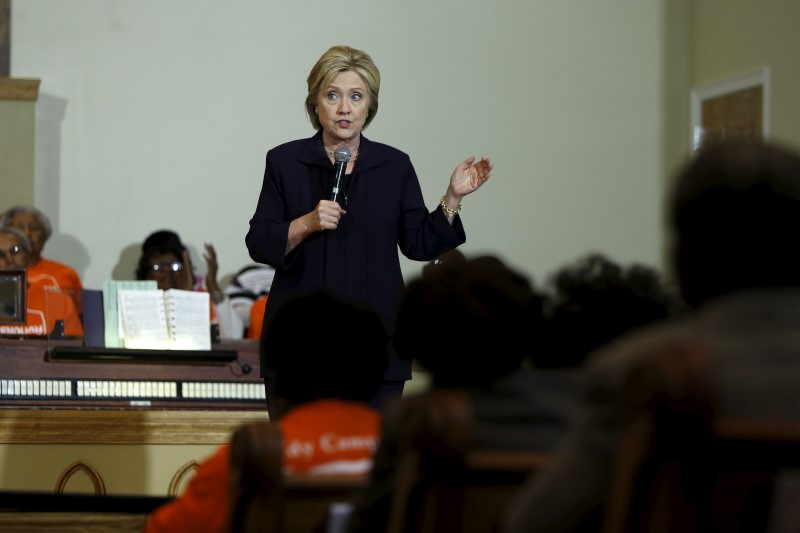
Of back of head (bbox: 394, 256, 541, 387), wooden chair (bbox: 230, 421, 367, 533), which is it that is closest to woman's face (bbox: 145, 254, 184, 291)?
back of head (bbox: 394, 256, 541, 387)

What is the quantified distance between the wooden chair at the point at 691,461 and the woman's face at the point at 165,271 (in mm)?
4852

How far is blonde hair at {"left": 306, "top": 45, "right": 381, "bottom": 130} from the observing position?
11.1ft

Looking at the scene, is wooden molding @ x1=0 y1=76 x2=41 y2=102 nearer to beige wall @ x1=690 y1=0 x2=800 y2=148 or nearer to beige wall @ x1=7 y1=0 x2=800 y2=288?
beige wall @ x1=7 y1=0 x2=800 y2=288

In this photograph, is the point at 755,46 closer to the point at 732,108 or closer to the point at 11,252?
A: the point at 732,108

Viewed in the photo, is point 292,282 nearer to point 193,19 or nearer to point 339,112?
point 339,112

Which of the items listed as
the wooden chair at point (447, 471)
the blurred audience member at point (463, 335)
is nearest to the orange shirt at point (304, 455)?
the blurred audience member at point (463, 335)

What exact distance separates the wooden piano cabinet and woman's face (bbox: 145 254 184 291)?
4.54ft

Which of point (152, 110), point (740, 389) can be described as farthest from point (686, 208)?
point (152, 110)

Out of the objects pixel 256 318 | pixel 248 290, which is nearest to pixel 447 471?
pixel 256 318

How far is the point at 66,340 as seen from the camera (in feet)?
15.7

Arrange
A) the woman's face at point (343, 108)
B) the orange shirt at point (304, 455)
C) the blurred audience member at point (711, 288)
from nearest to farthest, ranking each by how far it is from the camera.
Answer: the blurred audience member at point (711, 288) < the orange shirt at point (304, 455) < the woman's face at point (343, 108)

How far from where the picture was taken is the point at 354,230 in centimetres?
329

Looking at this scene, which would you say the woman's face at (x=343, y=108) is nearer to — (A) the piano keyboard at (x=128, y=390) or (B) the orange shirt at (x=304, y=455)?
(B) the orange shirt at (x=304, y=455)

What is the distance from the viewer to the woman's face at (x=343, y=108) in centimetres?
335
